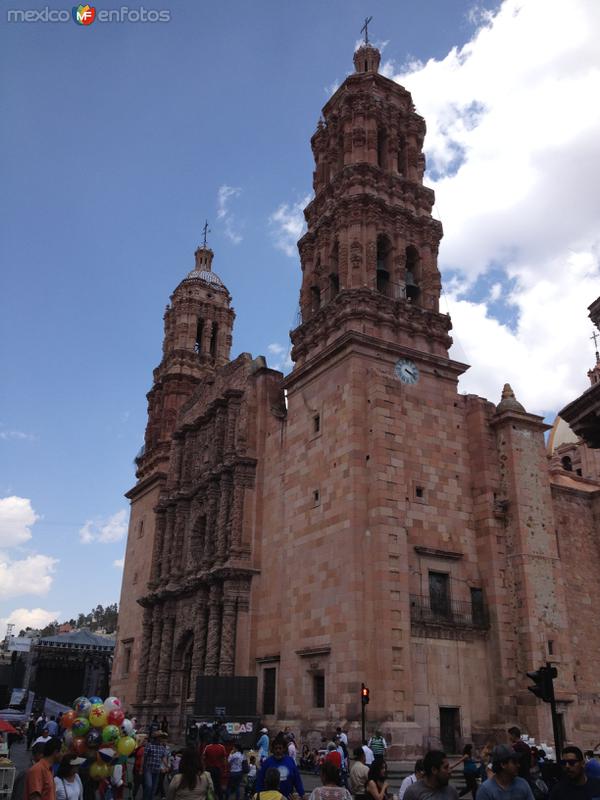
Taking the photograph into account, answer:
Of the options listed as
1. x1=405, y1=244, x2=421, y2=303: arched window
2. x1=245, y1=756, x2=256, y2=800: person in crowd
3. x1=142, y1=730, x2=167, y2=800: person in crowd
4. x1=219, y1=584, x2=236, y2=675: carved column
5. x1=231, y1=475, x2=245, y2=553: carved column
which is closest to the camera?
x1=142, y1=730, x2=167, y2=800: person in crowd

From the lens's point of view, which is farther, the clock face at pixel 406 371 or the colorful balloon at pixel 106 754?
the clock face at pixel 406 371

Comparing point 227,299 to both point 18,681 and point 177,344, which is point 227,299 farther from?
point 18,681

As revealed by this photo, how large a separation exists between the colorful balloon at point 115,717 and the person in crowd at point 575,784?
8.53m

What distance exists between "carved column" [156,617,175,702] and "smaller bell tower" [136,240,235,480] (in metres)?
10.8

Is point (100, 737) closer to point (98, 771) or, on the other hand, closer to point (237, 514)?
point (98, 771)

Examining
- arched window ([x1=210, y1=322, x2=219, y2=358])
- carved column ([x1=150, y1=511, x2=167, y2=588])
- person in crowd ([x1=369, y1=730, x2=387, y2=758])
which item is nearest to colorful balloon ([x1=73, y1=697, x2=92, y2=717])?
person in crowd ([x1=369, y1=730, x2=387, y2=758])

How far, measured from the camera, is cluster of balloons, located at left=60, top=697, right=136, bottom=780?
461 inches

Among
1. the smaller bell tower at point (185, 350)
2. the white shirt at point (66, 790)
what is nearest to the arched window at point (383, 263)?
the smaller bell tower at point (185, 350)

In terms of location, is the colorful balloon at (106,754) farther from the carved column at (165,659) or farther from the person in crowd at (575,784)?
the carved column at (165,659)

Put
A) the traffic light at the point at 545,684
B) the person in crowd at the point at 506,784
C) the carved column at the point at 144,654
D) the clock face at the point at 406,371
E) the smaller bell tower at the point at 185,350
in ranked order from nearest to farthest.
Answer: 1. the person in crowd at the point at 506,784
2. the traffic light at the point at 545,684
3. the clock face at the point at 406,371
4. the carved column at the point at 144,654
5. the smaller bell tower at the point at 185,350

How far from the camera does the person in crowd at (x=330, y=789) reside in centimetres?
711

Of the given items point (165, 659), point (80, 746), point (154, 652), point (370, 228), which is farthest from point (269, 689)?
point (370, 228)

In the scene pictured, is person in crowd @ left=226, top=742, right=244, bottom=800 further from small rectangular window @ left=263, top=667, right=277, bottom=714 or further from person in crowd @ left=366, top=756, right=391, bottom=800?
small rectangular window @ left=263, top=667, right=277, bottom=714

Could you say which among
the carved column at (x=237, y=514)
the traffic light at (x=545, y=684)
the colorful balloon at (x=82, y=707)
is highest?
the carved column at (x=237, y=514)
